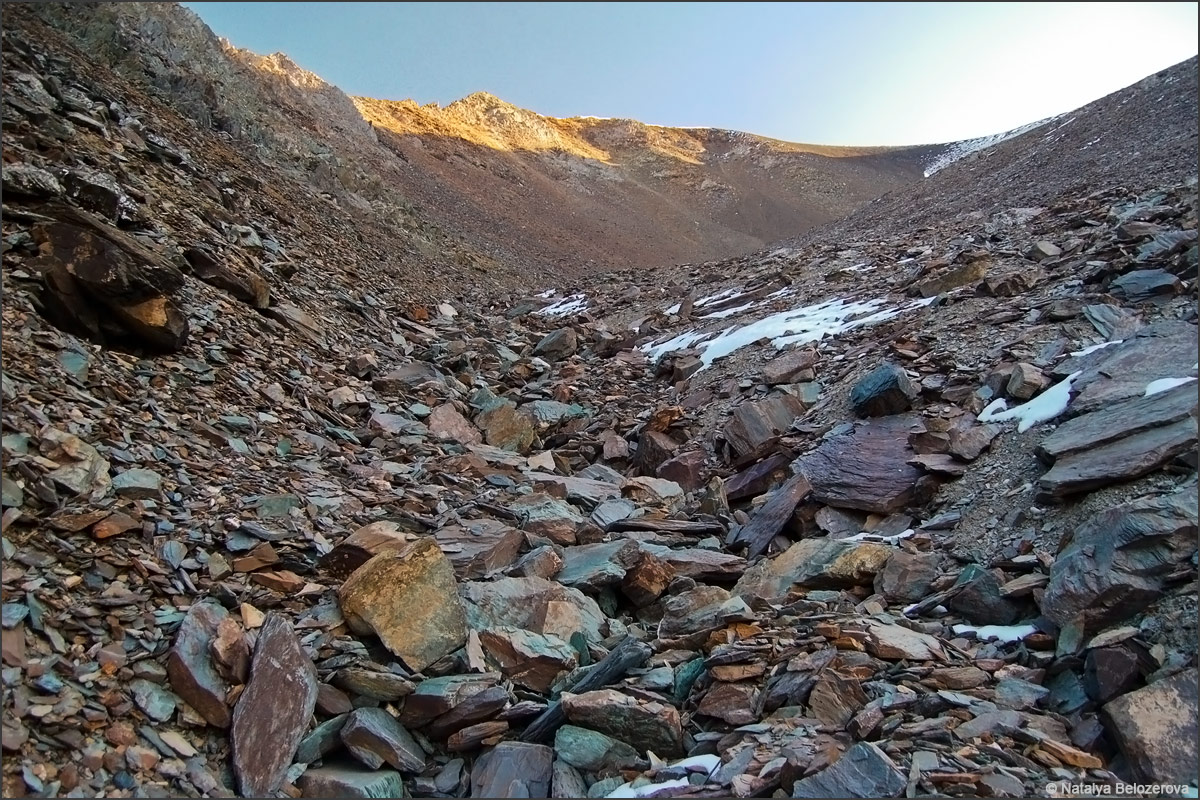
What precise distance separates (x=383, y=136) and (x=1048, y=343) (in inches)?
1322

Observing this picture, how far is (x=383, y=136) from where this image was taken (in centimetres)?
3347

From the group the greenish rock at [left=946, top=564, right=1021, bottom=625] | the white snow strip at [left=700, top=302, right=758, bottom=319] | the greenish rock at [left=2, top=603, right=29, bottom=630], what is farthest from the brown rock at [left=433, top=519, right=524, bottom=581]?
the white snow strip at [left=700, top=302, right=758, bottom=319]

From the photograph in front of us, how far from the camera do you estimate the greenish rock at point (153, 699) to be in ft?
11.5

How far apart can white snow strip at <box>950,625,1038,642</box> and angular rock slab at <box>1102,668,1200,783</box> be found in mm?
840

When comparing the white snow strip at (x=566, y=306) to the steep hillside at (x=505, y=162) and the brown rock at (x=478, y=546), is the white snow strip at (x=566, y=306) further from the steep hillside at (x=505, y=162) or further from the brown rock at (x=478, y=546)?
the brown rock at (x=478, y=546)

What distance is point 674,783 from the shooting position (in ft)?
10.9

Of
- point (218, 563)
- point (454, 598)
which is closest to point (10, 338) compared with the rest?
point (218, 563)

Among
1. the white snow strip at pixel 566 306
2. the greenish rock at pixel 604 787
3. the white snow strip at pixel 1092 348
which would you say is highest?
the white snow strip at pixel 566 306

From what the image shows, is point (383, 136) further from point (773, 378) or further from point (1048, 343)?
point (1048, 343)

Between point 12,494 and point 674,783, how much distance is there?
172 inches

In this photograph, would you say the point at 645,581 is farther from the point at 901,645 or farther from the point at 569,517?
the point at 901,645

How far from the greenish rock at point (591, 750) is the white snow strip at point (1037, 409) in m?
4.74

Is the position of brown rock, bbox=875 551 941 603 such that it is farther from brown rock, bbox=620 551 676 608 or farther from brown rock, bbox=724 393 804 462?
brown rock, bbox=724 393 804 462

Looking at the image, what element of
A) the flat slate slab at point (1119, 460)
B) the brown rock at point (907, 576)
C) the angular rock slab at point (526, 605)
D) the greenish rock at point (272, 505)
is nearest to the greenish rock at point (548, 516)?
the angular rock slab at point (526, 605)
